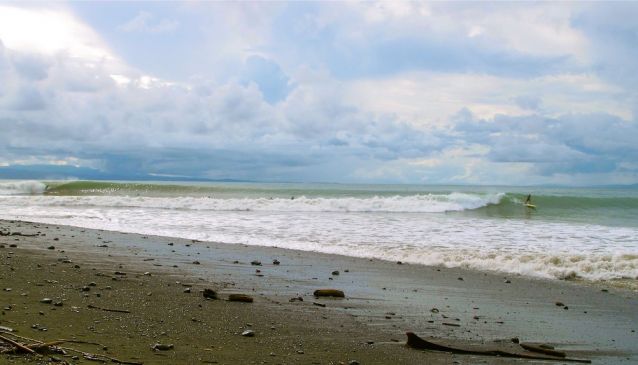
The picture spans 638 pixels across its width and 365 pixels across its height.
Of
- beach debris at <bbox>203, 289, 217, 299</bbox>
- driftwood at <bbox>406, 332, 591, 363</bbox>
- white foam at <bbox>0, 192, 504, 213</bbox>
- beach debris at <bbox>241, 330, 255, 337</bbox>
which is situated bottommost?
driftwood at <bbox>406, 332, 591, 363</bbox>

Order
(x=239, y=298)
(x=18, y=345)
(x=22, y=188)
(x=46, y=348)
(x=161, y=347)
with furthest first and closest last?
(x=22, y=188), (x=239, y=298), (x=161, y=347), (x=46, y=348), (x=18, y=345)

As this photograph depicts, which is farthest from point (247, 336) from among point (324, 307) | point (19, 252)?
point (19, 252)

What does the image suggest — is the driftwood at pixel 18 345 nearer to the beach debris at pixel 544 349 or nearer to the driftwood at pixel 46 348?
the driftwood at pixel 46 348

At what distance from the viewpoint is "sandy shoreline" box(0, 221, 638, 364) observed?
4.54 metres

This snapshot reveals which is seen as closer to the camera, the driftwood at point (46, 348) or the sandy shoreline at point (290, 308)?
the driftwood at point (46, 348)

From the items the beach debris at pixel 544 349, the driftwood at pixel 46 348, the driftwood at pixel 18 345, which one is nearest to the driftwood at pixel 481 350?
the beach debris at pixel 544 349

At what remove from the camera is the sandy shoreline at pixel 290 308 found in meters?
4.54

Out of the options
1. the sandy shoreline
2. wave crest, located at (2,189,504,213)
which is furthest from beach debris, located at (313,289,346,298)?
wave crest, located at (2,189,504,213)

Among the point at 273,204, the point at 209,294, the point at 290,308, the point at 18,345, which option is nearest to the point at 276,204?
the point at 273,204

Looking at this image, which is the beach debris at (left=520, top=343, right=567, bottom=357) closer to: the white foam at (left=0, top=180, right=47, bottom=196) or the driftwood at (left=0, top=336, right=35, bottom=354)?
the driftwood at (left=0, top=336, right=35, bottom=354)

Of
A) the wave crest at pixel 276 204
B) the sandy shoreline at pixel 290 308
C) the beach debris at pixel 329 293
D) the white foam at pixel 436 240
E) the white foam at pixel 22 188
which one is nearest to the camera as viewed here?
the sandy shoreline at pixel 290 308

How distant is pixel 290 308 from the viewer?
628cm

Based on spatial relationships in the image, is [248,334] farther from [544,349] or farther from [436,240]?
[436,240]

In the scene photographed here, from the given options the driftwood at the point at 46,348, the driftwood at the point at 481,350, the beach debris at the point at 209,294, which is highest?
the driftwood at the point at 46,348
